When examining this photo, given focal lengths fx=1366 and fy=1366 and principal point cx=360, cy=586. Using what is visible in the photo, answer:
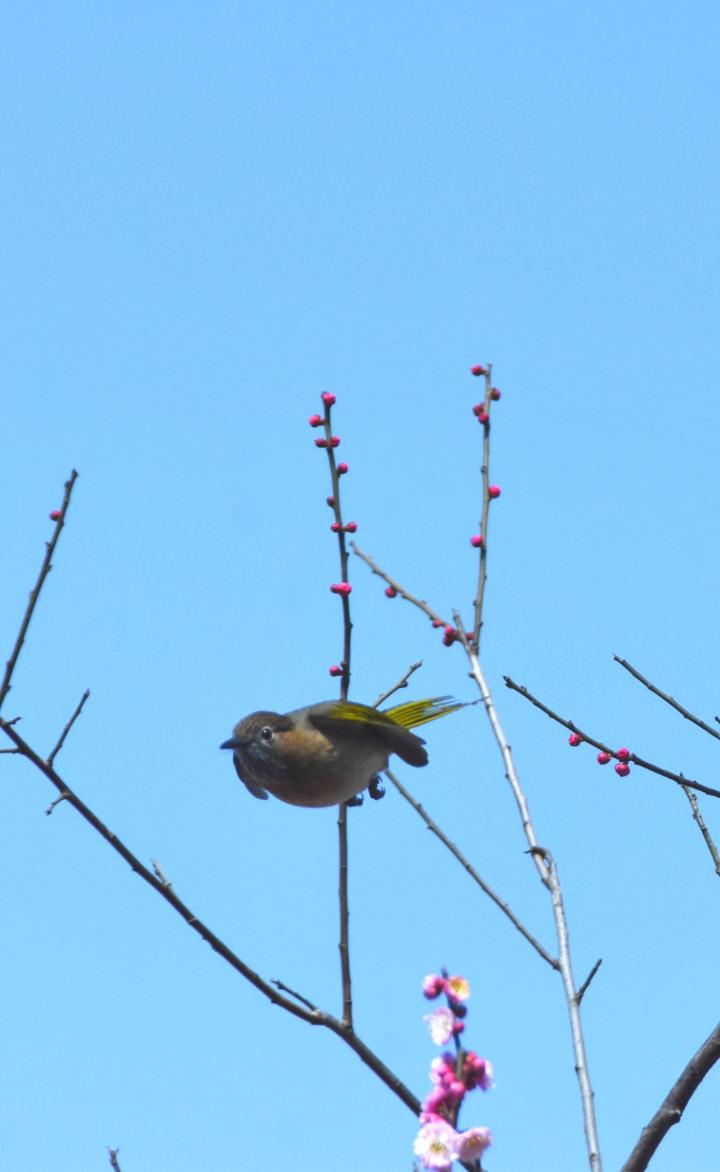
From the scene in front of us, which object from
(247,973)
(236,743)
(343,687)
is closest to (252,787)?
(236,743)

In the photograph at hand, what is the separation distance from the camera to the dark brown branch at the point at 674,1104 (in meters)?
4.02

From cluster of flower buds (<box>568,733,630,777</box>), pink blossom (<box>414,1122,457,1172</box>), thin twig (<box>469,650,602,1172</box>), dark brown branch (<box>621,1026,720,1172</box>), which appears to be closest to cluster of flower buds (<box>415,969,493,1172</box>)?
pink blossom (<box>414,1122,457,1172</box>)

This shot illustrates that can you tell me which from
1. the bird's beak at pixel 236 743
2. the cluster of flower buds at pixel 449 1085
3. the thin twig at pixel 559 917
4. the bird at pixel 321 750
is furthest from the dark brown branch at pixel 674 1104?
the bird's beak at pixel 236 743

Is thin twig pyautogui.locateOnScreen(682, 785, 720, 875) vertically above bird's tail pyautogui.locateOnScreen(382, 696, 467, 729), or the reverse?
bird's tail pyautogui.locateOnScreen(382, 696, 467, 729)

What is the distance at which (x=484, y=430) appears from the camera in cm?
596

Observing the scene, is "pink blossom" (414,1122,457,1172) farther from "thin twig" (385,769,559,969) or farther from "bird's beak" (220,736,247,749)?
"bird's beak" (220,736,247,749)

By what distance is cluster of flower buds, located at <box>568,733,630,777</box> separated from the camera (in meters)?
6.23

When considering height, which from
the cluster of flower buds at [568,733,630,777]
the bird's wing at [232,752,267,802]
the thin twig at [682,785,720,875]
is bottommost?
the thin twig at [682,785,720,875]

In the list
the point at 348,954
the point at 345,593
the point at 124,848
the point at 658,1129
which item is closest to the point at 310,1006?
the point at 348,954

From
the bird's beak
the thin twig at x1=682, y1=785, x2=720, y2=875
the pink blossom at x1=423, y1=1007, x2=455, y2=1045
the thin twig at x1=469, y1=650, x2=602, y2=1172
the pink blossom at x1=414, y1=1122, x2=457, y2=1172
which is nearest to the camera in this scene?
the pink blossom at x1=414, y1=1122, x2=457, y2=1172

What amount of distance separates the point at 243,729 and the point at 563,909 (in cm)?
287

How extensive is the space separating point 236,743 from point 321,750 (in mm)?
465

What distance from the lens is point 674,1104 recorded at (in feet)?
13.6

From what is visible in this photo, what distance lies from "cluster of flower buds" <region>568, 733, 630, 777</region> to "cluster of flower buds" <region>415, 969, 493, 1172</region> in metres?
2.89
